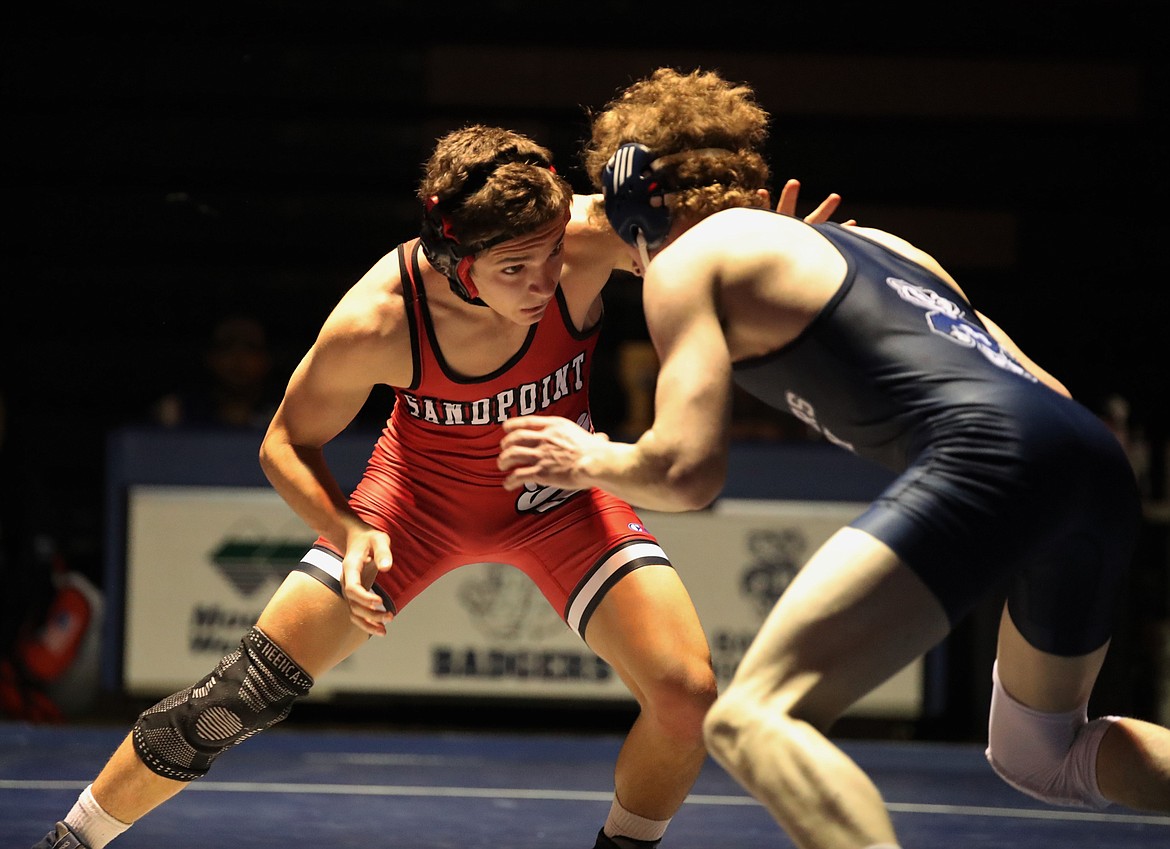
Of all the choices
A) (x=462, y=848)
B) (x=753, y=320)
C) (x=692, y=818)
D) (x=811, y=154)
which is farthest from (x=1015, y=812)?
(x=811, y=154)

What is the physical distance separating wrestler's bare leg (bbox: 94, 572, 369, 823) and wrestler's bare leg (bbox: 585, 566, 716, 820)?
0.52 m

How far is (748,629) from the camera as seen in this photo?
528 centimetres

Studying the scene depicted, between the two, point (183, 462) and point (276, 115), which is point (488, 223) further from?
point (276, 115)

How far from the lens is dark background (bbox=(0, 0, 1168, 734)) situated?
26.0 ft

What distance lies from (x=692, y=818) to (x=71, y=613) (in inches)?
102

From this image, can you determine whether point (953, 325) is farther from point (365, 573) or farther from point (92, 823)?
point (92, 823)

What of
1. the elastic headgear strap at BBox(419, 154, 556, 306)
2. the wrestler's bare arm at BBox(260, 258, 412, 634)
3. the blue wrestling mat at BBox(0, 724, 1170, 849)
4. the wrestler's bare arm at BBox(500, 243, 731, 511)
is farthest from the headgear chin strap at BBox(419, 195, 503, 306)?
the blue wrestling mat at BBox(0, 724, 1170, 849)

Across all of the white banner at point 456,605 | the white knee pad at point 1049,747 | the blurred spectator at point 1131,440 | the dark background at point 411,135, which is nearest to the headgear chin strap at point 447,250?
the white knee pad at point 1049,747

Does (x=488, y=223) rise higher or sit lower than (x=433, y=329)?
higher

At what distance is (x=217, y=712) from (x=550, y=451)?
1122mm

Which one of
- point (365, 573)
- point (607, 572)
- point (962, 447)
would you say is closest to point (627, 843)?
point (607, 572)

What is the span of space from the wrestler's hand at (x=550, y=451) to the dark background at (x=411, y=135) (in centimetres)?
569

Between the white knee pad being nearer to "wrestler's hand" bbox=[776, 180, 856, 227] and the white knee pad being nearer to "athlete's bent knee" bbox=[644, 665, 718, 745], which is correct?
"athlete's bent knee" bbox=[644, 665, 718, 745]

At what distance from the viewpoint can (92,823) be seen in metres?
3.04
